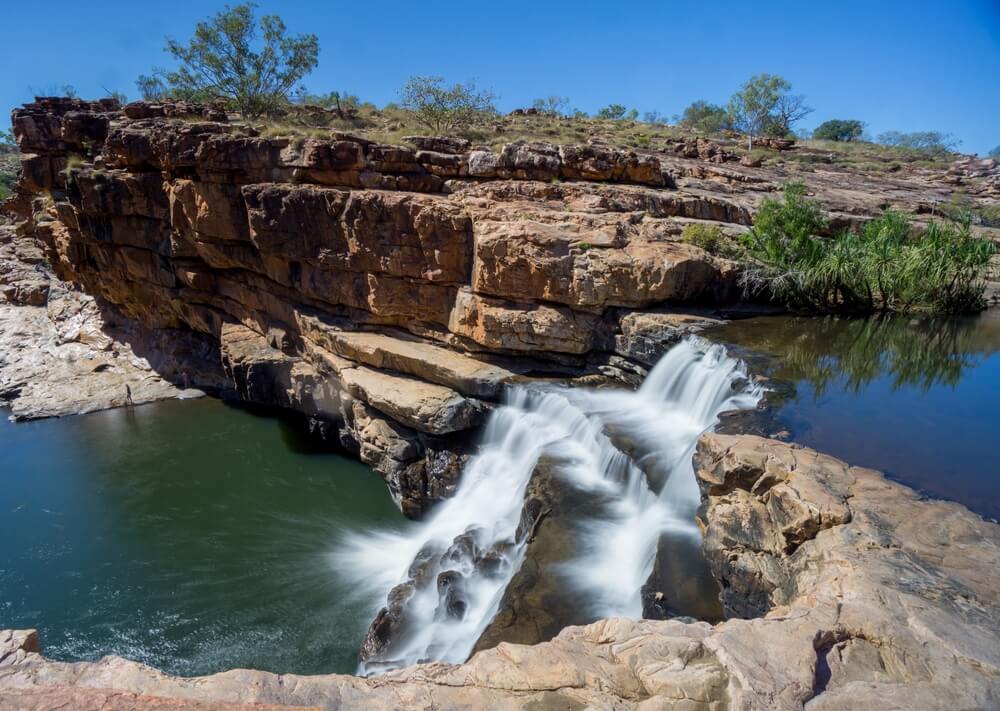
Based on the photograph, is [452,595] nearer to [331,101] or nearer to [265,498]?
[265,498]

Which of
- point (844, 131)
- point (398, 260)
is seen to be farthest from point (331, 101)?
point (844, 131)

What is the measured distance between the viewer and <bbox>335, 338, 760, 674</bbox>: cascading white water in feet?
26.3

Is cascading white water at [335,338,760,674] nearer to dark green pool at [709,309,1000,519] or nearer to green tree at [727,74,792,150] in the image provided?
dark green pool at [709,309,1000,519]

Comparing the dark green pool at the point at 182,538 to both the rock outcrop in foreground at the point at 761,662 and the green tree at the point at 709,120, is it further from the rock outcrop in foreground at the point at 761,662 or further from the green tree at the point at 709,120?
the green tree at the point at 709,120

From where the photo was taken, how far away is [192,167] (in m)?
16.6

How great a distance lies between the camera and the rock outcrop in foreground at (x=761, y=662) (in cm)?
335

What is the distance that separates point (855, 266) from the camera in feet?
47.8

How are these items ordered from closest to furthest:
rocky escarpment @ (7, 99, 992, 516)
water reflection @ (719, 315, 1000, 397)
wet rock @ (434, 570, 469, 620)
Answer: wet rock @ (434, 570, 469, 620)
water reflection @ (719, 315, 1000, 397)
rocky escarpment @ (7, 99, 992, 516)

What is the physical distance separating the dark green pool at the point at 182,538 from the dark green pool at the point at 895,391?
8661 millimetres

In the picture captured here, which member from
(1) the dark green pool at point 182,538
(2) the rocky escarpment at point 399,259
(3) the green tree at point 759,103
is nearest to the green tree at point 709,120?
(3) the green tree at point 759,103

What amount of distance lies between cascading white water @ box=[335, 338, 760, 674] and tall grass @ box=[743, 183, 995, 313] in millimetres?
4715

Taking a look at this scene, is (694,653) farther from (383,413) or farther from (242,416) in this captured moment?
(242,416)

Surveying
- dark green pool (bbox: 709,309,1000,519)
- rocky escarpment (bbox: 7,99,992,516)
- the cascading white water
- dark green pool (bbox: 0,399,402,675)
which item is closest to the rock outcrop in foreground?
dark green pool (bbox: 709,309,1000,519)

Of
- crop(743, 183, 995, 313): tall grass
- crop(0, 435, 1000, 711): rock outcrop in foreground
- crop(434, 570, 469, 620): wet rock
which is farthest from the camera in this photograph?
crop(743, 183, 995, 313): tall grass
